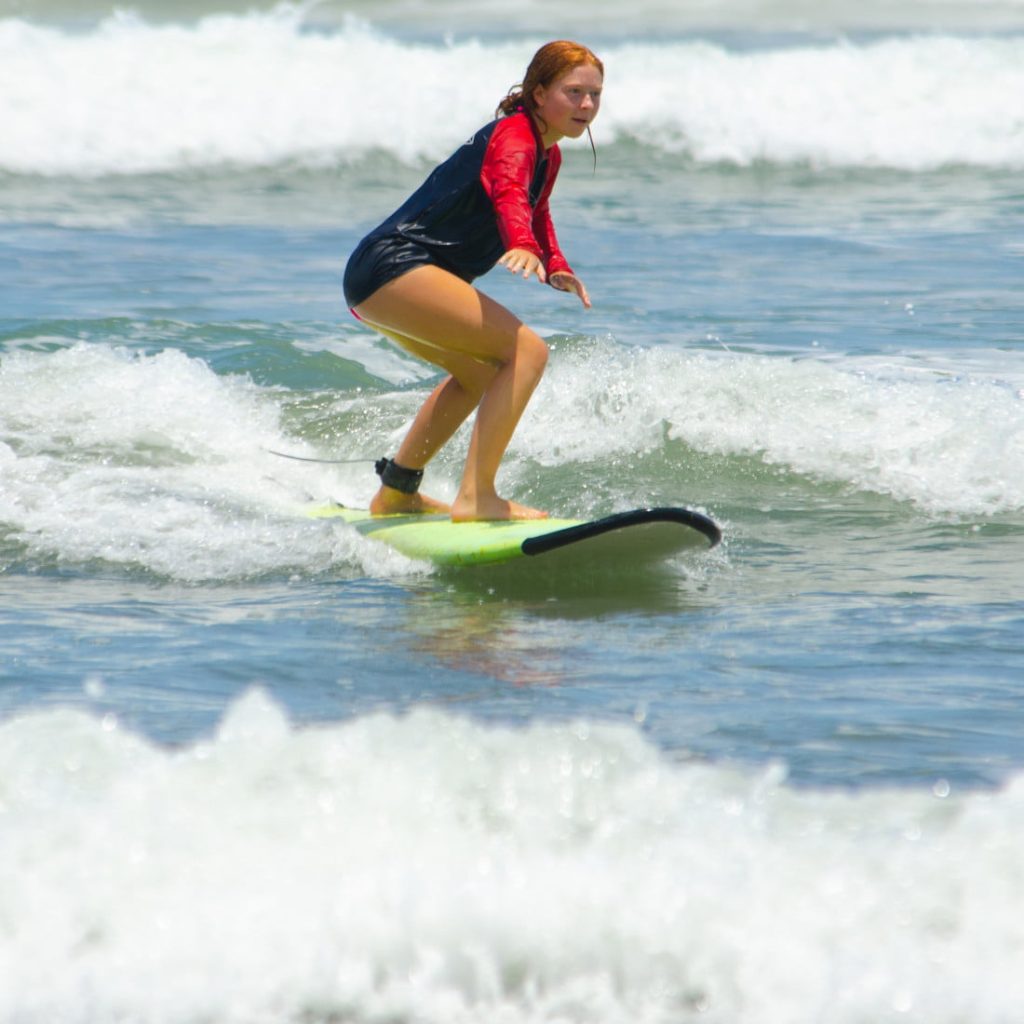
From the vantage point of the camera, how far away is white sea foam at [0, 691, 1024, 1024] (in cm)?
297

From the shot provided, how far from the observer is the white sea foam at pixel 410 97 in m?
19.9

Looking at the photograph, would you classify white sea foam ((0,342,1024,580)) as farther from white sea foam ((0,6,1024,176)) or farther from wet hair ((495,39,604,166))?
white sea foam ((0,6,1024,176))

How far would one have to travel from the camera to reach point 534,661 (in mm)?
4703

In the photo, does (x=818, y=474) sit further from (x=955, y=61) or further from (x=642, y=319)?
(x=955, y=61)

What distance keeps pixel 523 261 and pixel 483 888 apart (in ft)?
8.14

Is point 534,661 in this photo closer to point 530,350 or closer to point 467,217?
point 530,350

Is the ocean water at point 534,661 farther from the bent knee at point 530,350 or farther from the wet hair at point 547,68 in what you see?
the wet hair at point 547,68

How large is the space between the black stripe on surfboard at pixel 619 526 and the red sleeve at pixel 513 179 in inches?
34.9

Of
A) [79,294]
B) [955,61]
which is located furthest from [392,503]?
[955,61]

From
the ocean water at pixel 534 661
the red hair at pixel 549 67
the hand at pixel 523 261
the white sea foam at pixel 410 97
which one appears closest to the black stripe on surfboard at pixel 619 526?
the ocean water at pixel 534 661

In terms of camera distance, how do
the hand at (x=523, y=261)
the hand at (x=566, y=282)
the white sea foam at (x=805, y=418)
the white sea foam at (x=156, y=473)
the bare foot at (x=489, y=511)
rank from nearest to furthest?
1. the hand at (x=523, y=261)
2. the hand at (x=566, y=282)
3. the bare foot at (x=489, y=511)
4. the white sea foam at (x=156, y=473)
5. the white sea foam at (x=805, y=418)

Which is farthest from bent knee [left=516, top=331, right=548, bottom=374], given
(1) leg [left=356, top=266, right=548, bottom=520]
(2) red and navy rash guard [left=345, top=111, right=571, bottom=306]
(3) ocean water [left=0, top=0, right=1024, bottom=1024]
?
(3) ocean water [left=0, top=0, right=1024, bottom=1024]

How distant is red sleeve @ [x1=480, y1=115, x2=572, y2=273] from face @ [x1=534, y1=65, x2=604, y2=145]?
0.28ft

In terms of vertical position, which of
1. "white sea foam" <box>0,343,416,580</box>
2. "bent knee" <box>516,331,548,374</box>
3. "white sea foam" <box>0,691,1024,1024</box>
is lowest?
"white sea foam" <box>0,691,1024,1024</box>
